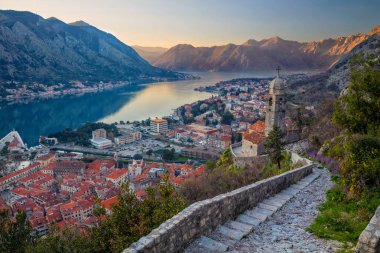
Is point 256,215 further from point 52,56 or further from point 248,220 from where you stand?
point 52,56

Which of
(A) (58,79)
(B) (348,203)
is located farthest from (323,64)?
(B) (348,203)

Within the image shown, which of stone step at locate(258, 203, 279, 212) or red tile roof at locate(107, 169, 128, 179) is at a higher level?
stone step at locate(258, 203, 279, 212)

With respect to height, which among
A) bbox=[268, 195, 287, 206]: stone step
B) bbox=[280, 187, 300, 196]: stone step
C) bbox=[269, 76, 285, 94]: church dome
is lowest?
bbox=[280, 187, 300, 196]: stone step

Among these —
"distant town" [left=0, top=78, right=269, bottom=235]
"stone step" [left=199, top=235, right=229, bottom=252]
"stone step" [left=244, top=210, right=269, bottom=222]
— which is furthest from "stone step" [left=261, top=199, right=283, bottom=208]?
"distant town" [left=0, top=78, right=269, bottom=235]

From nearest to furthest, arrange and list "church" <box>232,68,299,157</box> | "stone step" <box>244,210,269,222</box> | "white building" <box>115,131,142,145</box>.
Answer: "stone step" <box>244,210,269,222</box>, "church" <box>232,68,299,157</box>, "white building" <box>115,131,142,145</box>

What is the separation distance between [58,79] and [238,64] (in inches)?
4444

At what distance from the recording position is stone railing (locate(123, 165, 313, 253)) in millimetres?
3252

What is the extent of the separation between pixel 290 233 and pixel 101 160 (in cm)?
3365

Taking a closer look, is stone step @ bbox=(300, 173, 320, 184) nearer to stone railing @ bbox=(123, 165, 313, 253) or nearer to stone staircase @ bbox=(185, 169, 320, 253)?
stone staircase @ bbox=(185, 169, 320, 253)

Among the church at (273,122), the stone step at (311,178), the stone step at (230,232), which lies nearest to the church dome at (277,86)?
the church at (273,122)

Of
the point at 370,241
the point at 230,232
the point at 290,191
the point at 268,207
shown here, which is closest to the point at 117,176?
the point at 290,191

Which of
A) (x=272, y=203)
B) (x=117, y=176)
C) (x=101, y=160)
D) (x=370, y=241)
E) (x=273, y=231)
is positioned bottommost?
(x=101, y=160)

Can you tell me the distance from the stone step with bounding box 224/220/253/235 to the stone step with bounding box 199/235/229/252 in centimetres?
61

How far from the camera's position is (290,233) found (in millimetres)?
4469
